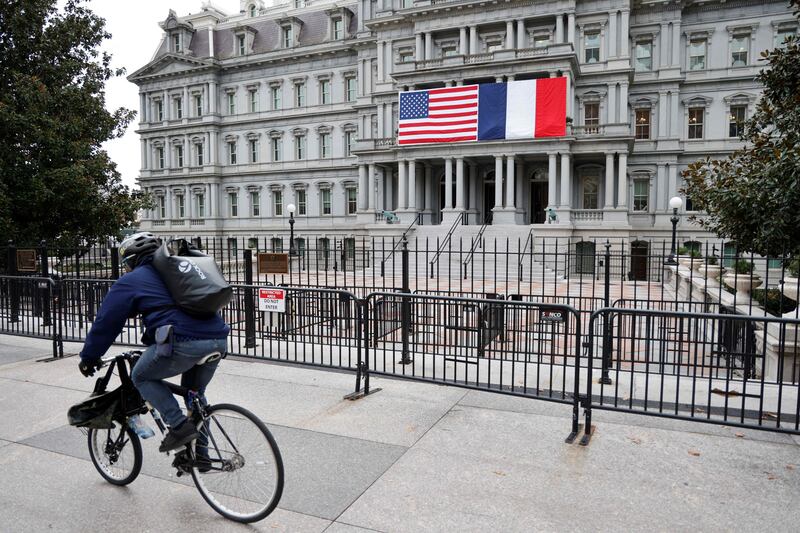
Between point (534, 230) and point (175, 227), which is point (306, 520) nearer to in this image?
point (534, 230)

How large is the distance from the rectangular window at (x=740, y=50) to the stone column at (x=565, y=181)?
14.2 m

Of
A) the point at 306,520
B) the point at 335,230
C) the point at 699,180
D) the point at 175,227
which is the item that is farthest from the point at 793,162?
the point at 175,227

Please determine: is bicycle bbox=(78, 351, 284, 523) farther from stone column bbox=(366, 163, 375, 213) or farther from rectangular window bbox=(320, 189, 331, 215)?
rectangular window bbox=(320, 189, 331, 215)

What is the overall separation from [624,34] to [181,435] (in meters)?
40.6

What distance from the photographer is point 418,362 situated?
30.5 ft

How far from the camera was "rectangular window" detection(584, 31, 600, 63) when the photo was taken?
38406 millimetres

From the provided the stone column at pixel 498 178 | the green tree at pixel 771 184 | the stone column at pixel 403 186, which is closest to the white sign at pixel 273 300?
the green tree at pixel 771 184

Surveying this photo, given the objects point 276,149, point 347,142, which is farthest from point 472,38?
point 276,149

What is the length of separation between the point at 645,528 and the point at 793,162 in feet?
21.9

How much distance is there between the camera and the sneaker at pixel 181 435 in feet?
13.1

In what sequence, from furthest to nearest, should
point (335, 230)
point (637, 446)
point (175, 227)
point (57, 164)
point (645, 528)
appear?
point (175, 227) → point (335, 230) → point (57, 164) → point (637, 446) → point (645, 528)

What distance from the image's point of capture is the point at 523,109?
34375 millimetres

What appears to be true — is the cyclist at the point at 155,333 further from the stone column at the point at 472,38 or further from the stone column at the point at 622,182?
the stone column at the point at 472,38

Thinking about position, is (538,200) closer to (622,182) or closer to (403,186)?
(622,182)
